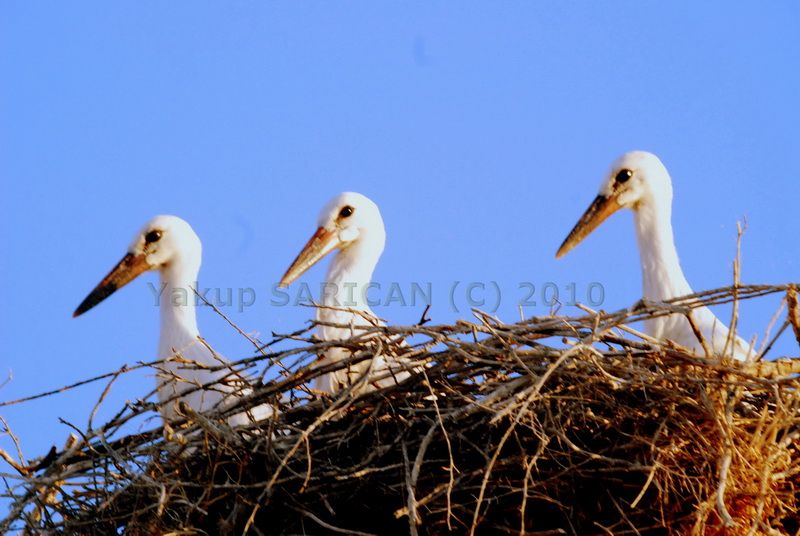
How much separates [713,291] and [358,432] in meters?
1.00

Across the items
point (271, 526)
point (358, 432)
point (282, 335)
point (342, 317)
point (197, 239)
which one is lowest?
point (271, 526)

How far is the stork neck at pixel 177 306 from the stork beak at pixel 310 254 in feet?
1.33

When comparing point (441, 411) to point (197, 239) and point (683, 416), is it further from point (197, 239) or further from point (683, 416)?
point (197, 239)

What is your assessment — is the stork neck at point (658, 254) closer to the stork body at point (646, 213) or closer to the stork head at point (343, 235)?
the stork body at point (646, 213)

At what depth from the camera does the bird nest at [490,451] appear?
11.3 feet

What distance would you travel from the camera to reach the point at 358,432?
12.4ft

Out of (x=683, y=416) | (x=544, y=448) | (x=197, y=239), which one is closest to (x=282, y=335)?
(x=544, y=448)

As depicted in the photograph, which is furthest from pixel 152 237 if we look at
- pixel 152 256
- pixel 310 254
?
pixel 310 254

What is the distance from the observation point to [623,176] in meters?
5.76

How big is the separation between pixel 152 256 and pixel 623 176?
204 centimetres

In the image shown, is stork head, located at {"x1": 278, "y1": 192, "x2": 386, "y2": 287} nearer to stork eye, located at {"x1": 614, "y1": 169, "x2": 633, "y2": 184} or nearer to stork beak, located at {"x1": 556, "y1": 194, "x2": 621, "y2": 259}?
stork beak, located at {"x1": 556, "y1": 194, "x2": 621, "y2": 259}

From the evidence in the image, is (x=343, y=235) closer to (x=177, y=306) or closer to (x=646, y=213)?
(x=177, y=306)

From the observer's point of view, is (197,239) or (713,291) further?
(197,239)

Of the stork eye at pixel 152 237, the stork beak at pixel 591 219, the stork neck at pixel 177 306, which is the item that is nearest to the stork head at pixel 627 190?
the stork beak at pixel 591 219
